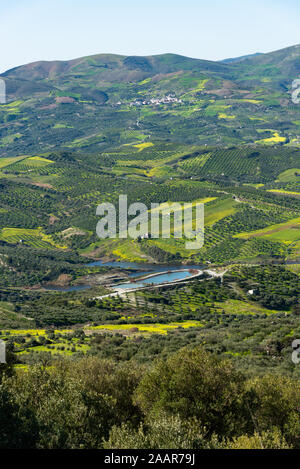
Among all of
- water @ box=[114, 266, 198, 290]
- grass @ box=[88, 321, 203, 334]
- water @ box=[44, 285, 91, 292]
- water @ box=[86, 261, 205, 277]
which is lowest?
water @ box=[44, 285, 91, 292]

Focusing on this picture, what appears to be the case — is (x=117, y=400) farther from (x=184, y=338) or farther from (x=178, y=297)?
(x=178, y=297)

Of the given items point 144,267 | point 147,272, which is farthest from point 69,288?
point 144,267

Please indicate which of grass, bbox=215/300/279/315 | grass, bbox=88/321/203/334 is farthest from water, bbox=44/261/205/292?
grass, bbox=88/321/203/334

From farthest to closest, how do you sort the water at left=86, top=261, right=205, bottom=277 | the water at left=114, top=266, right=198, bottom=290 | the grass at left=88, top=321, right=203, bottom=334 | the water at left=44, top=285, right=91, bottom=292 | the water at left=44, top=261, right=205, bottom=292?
the water at left=86, top=261, right=205, bottom=277
the water at left=44, top=285, right=91, bottom=292
the water at left=44, top=261, right=205, bottom=292
the water at left=114, top=266, right=198, bottom=290
the grass at left=88, top=321, right=203, bottom=334

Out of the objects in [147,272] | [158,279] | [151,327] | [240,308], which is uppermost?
[151,327]

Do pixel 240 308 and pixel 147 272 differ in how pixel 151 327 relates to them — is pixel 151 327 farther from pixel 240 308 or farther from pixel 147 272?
pixel 147 272

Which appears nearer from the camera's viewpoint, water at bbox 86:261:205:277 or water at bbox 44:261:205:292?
water at bbox 44:261:205:292

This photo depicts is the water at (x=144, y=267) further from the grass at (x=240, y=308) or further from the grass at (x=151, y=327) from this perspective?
the grass at (x=151, y=327)

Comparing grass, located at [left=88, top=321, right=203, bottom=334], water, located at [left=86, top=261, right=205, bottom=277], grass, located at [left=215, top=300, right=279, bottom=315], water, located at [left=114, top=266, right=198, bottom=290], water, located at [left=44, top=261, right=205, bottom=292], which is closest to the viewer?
grass, located at [left=88, top=321, right=203, bottom=334]

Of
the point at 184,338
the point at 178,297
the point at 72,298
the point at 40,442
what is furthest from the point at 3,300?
the point at 40,442

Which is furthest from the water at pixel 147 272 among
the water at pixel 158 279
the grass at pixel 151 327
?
the grass at pixel 151 327

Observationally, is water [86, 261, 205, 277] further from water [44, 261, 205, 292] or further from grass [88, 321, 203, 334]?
grass [88, 321, 203, 334]

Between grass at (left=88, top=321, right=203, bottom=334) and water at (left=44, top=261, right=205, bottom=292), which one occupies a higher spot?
grass at (left=88, top=321, right=203, bottom=334)
